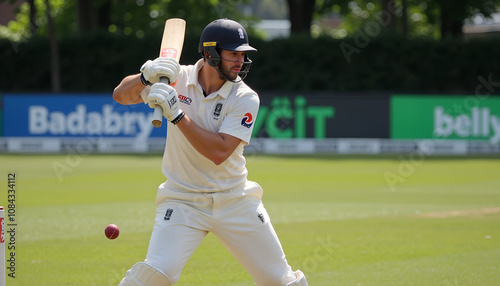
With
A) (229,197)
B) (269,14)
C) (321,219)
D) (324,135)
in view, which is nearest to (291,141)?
(324,135)

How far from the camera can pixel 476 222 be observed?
10344 mm

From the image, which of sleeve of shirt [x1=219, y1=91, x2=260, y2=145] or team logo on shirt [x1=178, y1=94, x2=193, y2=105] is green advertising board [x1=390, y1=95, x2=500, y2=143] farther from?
team logo on shirt [x1=178, y1=94, x2=193, y2=105]

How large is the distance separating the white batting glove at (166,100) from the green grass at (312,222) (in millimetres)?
2733

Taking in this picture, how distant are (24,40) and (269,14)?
259ft

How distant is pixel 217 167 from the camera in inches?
195

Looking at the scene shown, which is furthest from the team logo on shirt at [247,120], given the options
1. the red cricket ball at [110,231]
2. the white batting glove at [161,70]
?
the red cricket ball at [110,231]

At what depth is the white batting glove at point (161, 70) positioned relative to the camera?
4.64 m

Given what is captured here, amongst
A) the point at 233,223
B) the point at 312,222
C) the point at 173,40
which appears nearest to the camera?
the point at 233,223

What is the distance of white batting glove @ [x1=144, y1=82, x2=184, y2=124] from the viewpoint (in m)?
4.47

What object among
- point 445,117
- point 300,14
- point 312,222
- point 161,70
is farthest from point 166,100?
point 300,14

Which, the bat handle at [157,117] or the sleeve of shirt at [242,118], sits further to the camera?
the sleeve of shirt at [242,118]

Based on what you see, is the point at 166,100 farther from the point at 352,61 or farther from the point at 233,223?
the point at 352,61

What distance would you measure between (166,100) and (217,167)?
2.21ft

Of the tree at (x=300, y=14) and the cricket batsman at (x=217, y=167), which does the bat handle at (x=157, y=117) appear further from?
the tree at (x=300, y=14)
